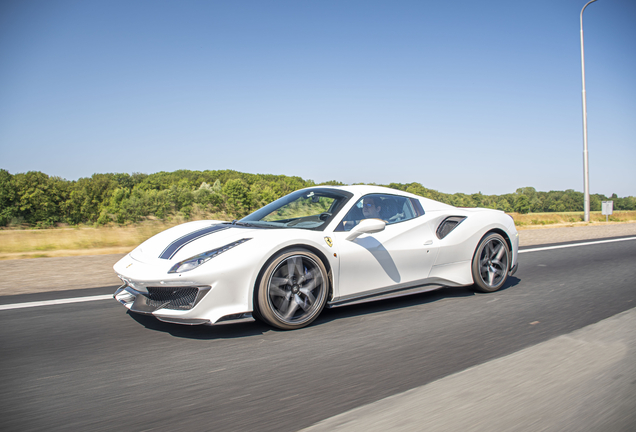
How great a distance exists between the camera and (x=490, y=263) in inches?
209

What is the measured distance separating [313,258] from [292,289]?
33cm

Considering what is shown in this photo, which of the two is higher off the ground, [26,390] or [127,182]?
[127,182]

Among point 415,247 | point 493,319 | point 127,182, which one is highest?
point 127,182

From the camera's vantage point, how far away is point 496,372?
270 centimetres

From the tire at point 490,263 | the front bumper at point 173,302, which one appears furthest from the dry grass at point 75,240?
the tire at point 490,263

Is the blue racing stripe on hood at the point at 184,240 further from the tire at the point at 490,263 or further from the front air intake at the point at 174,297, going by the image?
the tire at the point at 490,263

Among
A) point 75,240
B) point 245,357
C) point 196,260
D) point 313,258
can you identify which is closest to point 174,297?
point 196,260

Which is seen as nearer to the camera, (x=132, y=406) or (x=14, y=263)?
(x=132, y=406)

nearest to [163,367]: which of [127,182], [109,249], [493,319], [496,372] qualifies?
[496,372]

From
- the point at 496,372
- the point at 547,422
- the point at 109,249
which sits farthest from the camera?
the point at 109,249

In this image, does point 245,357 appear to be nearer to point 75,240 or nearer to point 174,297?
point 174,297

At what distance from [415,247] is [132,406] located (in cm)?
311

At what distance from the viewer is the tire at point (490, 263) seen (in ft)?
16.8

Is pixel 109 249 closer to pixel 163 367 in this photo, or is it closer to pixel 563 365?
pixel 163 367
